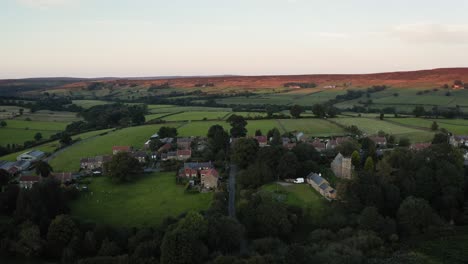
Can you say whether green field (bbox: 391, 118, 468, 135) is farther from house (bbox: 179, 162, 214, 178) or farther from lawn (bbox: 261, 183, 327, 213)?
house (bbox: 179, 162, 214, 178)

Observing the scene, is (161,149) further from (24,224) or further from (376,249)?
(376,249)

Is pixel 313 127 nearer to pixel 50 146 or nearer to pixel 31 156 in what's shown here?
pixel 50 146

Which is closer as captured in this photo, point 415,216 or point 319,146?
point 415,216

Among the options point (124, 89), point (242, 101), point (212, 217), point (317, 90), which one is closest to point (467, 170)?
point (212, 217)

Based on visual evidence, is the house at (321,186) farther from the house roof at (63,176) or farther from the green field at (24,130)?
the green field at (24,130)

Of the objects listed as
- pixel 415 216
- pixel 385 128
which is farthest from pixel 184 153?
pixel 385 128

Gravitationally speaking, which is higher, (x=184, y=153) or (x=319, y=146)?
(x=319, y=146)

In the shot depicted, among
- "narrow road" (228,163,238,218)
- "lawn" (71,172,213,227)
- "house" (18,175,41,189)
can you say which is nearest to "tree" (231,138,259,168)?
"narrow road" (228,163,238,218)
